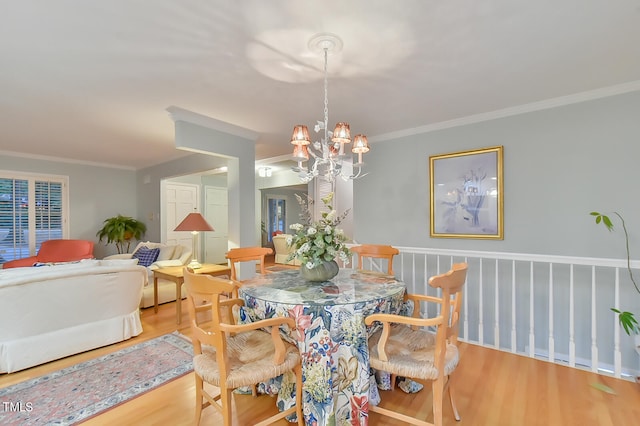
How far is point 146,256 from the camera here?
4.91 metres

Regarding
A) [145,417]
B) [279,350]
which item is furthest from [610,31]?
[145,417]

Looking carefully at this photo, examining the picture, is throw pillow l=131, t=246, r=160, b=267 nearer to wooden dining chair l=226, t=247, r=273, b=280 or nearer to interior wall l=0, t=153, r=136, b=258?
interior wall l=0, t=153, r=136, b=258

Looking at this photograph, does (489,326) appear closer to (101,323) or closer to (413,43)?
(413,43)

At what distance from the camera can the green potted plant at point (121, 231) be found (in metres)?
5.85

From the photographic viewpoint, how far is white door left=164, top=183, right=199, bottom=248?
20.8ft

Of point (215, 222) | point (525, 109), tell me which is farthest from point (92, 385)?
point (215, 222)

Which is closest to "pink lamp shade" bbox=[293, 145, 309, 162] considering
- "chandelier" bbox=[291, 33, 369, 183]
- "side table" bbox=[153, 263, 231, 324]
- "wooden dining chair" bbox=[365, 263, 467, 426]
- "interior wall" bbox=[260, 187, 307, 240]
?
"chandelier" bbox=[291, 33, 369, 183]

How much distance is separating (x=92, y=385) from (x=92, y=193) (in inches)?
199

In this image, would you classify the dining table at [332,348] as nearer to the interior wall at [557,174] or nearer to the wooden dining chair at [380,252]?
the wooden dining chair at [380,252]

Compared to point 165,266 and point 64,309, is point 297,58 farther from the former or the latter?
point 165,266

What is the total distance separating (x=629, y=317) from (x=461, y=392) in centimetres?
140

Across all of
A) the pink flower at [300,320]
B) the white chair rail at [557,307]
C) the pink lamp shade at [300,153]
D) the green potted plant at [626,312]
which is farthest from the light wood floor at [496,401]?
the pink lamp shade at [300,153]

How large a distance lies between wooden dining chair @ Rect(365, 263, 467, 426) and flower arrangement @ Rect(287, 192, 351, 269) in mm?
534

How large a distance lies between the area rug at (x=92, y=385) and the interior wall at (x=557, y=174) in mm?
3040
